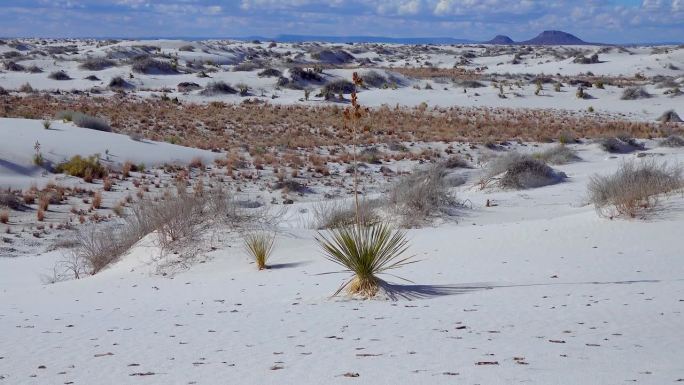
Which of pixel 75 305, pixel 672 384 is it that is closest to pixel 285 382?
pixel 672 384

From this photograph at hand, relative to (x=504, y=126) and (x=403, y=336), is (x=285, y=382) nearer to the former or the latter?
(x=403, y=336)

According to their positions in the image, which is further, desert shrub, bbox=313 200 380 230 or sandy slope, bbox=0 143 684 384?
desert shrub, bbox=313 200 380 230

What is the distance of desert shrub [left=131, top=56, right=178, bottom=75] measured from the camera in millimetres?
60469

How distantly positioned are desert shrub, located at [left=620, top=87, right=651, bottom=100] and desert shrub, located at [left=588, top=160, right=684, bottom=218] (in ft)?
125

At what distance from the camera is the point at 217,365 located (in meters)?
6.74

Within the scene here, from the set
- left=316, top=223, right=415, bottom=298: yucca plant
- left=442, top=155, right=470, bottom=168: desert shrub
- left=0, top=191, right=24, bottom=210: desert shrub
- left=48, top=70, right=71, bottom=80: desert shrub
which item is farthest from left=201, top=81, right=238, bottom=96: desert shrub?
left=316, top=223, right=415, bottom=298: yucca plant

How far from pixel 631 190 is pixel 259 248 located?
6.77 metres

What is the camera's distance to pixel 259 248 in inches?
490

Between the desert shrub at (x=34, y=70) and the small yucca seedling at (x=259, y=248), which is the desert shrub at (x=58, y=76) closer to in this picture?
the desert shrub at (x=34, y=70)

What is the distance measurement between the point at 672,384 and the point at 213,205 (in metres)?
A: 10.1

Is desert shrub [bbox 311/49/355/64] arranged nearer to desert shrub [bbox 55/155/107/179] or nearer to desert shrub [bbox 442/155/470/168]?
desert shrub [bbox 442/155/470/168]

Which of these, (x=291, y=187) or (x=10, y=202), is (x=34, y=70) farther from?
(x=10, y=202)

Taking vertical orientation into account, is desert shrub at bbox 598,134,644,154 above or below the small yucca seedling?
above

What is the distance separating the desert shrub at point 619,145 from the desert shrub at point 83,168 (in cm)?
1907
